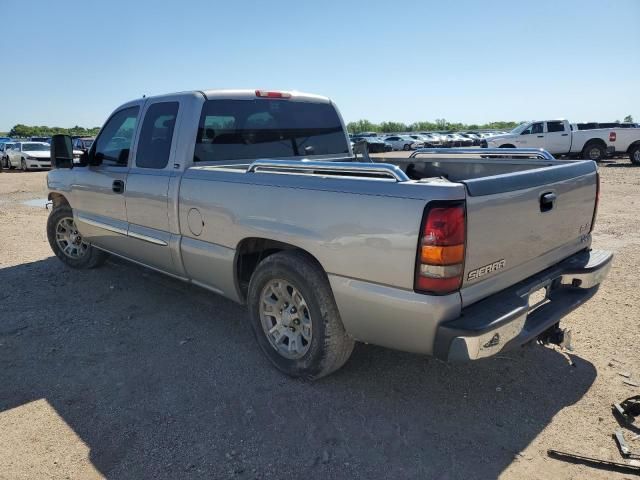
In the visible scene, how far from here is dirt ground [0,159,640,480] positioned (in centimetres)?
257

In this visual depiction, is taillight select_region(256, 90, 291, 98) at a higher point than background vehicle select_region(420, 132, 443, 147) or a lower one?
higher

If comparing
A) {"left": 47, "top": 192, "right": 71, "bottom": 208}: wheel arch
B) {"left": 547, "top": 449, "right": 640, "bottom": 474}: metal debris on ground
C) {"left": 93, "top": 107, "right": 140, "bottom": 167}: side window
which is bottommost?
{"left": 547, "top": 449, "right": 640, "bottom": 474}: metal debris on ground

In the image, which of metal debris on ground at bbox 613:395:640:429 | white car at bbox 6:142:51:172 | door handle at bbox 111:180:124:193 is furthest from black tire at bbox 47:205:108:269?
white car at bbox 6:142:51:172

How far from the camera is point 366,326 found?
2.81 meters

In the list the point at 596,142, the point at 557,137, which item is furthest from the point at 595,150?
the point at 557,137

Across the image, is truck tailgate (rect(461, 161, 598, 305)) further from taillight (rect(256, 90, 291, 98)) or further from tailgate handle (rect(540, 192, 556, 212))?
taillight (rect(256, 90, 291, 98))

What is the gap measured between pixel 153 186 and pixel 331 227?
205 centimetres

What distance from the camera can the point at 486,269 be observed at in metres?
2.64

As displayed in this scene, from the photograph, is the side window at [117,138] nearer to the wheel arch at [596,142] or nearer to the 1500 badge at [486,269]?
the 1500 badge at [486,269]

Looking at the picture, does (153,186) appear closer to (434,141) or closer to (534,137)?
(534,137)

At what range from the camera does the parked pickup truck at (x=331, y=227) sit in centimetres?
250

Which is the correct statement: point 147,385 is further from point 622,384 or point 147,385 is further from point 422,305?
point 622,384

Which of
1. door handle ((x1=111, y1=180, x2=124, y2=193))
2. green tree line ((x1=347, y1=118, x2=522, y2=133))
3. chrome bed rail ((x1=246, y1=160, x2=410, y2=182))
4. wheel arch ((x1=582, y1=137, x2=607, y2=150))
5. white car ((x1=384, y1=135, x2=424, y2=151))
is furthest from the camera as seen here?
green tree line ((x1=347, y1=118, x2=522, y2=133))

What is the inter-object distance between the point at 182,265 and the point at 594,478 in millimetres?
3157
